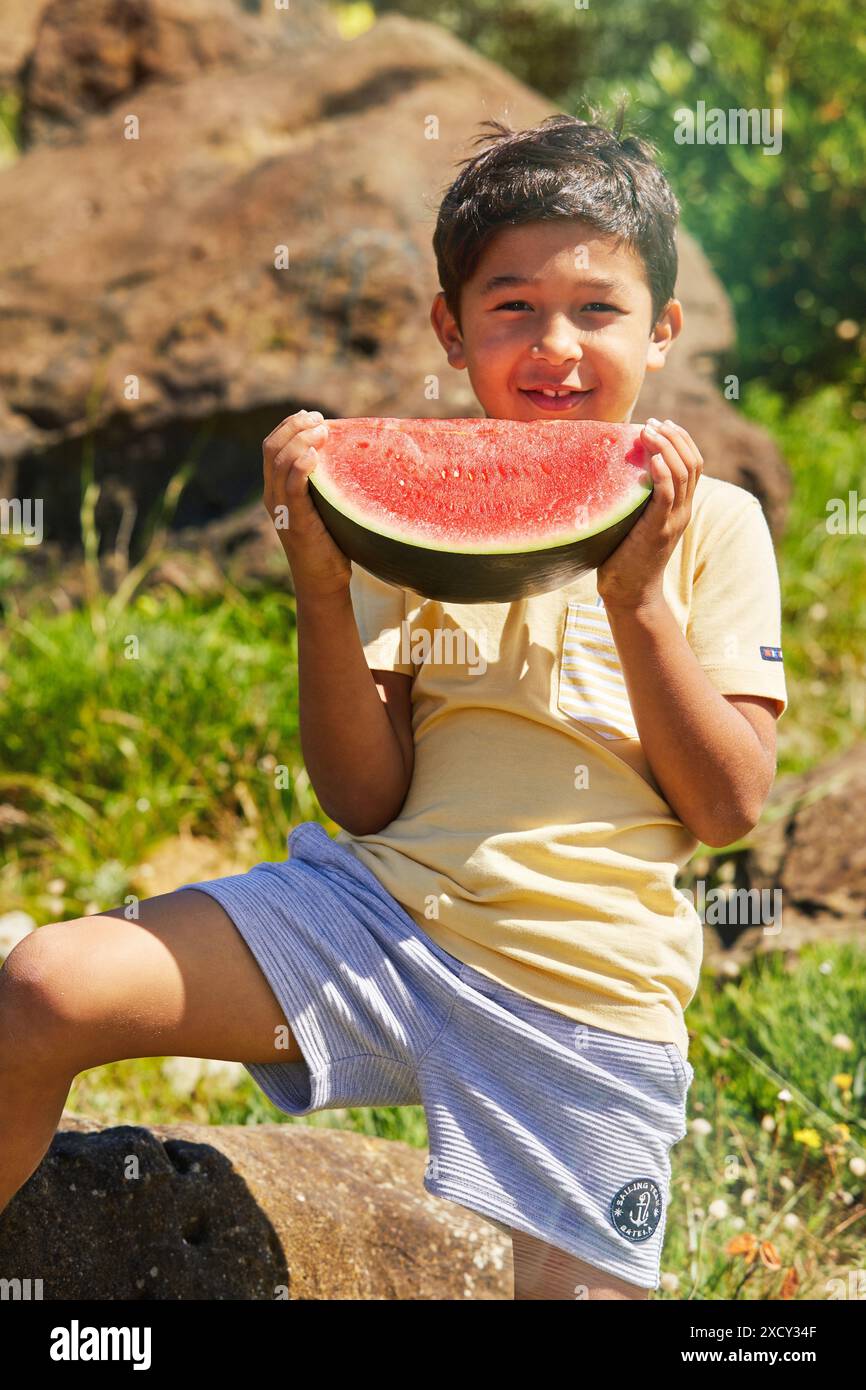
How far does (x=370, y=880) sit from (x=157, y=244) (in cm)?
431

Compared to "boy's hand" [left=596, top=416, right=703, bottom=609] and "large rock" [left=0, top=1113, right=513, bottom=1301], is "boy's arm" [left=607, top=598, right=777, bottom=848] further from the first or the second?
"large rock" [left=0, top=1113, right=513, bottom=1301]

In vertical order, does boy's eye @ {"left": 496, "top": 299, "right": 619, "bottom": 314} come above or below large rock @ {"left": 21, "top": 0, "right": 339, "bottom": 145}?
below

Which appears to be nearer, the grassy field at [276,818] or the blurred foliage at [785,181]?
the grassy field at [276,818]

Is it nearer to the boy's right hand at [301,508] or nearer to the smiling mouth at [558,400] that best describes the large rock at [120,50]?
the smiling mouth at [558,400]

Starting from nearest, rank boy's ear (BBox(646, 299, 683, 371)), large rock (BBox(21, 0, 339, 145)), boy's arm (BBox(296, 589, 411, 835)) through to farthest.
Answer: boy's arm (BBox(296, 589, 411, 835))
boy's ear (BBox(646, 299, 683, 371))
large rock (BBox(21, 0, 339, 145))

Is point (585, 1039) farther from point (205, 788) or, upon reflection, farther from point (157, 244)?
point (157, 244)

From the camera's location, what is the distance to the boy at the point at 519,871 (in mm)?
2178

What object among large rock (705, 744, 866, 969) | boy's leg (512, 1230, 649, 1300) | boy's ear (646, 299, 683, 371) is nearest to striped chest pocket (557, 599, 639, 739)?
boy's ear (646, 299, 683, 371)

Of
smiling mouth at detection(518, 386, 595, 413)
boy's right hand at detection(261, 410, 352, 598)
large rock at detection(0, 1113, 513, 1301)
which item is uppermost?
smiling mouth at detection(518, 386, 595, 413)

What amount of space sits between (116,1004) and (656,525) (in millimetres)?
1033

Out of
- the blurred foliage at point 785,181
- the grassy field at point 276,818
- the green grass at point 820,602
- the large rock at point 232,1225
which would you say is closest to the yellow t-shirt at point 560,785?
the large rock at point 232,1225

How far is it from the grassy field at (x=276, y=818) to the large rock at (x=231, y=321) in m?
0.38

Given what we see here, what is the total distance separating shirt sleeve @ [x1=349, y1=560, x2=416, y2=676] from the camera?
2477mm

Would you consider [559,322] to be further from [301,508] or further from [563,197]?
[301,508]
